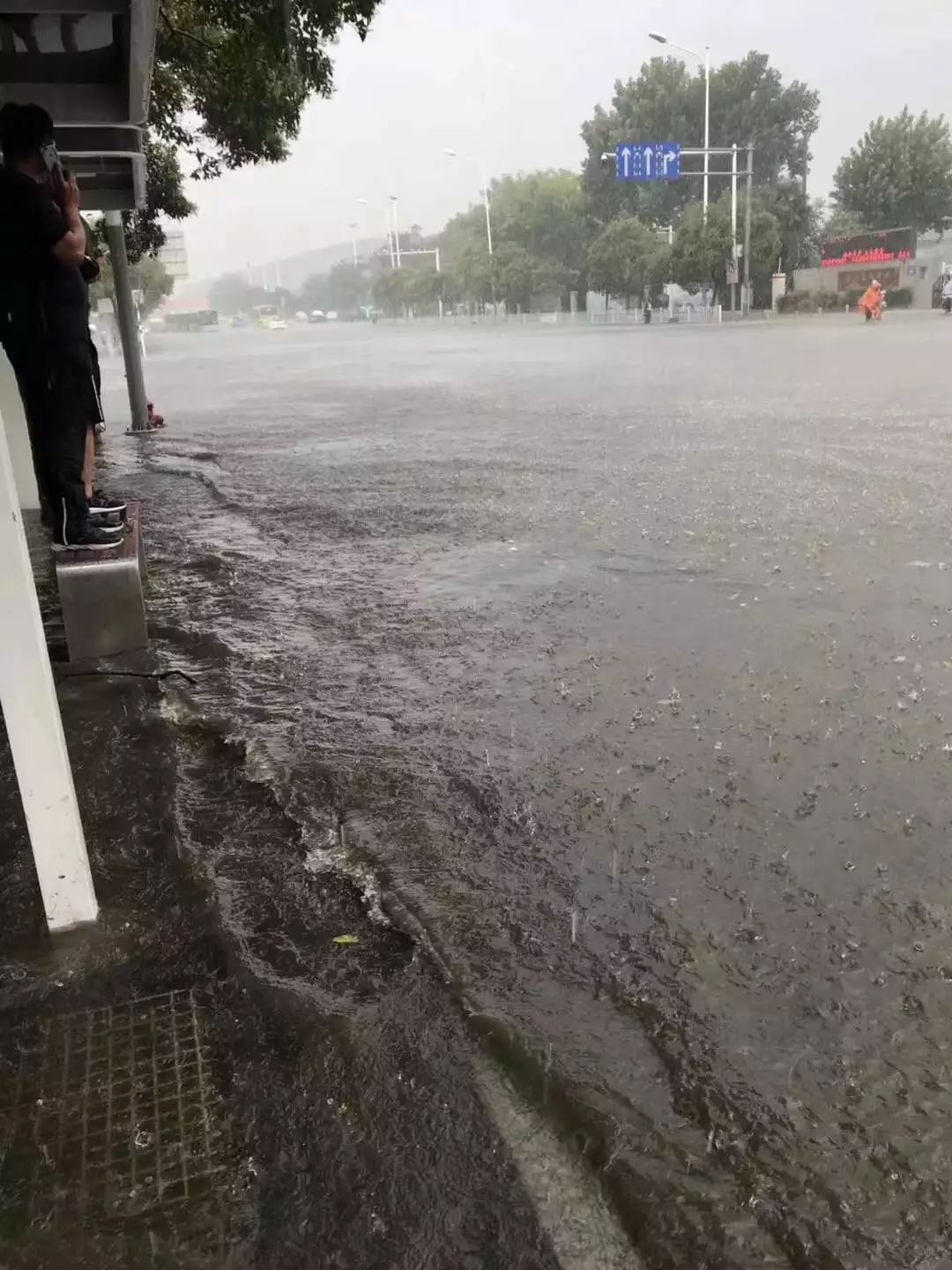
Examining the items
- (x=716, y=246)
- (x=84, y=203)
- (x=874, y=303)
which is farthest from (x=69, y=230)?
(x=716, y=246)

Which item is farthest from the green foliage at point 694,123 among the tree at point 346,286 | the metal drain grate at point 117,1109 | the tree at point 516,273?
the tree at point 346,286

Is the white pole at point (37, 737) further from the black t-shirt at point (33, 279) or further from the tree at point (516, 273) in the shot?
the tree at point (516, 273)

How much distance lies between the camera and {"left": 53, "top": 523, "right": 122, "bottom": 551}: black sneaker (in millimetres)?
4219

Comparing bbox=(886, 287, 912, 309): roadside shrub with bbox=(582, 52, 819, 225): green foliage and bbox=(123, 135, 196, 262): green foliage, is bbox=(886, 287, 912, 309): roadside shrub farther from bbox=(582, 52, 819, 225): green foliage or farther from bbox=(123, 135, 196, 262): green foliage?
bbox=(123, 135, 196, 262): green foliage

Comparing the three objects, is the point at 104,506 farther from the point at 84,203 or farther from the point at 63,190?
the point at 84,203

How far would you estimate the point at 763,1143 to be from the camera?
5.87ft

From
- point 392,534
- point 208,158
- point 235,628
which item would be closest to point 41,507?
point 392,534

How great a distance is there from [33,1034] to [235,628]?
280 centimetres

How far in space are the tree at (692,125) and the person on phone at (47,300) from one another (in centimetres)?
6621

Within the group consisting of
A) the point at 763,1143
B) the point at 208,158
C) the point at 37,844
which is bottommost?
the point at 763,1143

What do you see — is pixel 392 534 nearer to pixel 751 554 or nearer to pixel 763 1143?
pixel 751 554

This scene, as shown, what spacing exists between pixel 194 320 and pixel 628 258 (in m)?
79.1

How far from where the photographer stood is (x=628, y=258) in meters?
57.1

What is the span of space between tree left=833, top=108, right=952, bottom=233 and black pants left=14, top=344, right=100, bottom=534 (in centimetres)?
5680
